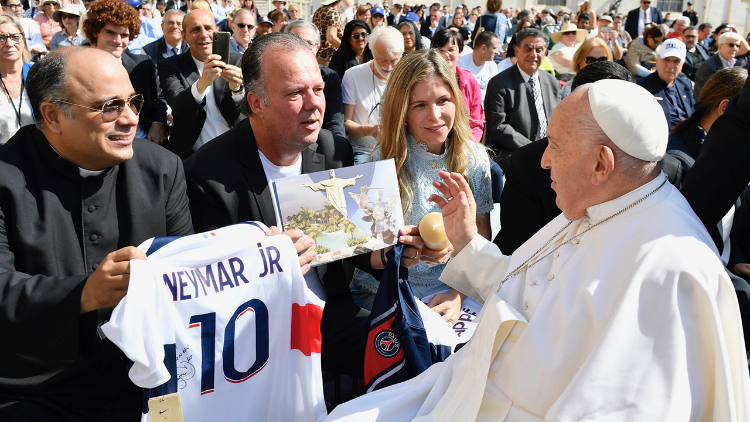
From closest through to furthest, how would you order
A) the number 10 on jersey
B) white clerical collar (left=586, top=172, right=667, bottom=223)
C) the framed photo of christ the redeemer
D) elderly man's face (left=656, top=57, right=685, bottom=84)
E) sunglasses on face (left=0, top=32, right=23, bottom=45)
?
white clerical collar (left=586, top=172, right=667, bottom=223) → the number 10 on jersey → the framed photo of christ the redeemer → sunglasses on face (left=0, top=32, right=23, bottom=45) → elderly man's face (left=656, top=57, right=685, bottom=84)

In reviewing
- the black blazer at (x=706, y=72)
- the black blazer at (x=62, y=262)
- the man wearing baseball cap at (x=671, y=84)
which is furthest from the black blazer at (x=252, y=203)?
the black blazer at (x=706, y=72)

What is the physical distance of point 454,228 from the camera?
9.12ft

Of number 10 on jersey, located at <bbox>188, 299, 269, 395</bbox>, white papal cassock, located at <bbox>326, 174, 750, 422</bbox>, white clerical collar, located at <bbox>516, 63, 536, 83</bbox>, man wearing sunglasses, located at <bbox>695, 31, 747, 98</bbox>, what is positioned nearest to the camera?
white papal cassock, located at <bbox>326, 174, 750, 422</bbox>

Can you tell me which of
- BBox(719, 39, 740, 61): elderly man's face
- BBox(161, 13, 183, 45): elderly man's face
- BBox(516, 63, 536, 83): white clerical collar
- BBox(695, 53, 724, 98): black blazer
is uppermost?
BBox(161, 13, 183, 45): elderly man's face

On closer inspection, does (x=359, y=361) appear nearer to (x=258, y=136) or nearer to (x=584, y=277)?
(x=258, y=136)

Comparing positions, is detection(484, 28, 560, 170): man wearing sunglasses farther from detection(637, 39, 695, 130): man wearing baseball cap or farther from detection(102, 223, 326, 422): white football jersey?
detection(102, 223, 326, 422): white football jersey

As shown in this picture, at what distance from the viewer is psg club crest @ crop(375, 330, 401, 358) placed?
2.81 m

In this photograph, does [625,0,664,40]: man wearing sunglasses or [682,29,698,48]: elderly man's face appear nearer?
[682,29,698,48]: elderly man's face

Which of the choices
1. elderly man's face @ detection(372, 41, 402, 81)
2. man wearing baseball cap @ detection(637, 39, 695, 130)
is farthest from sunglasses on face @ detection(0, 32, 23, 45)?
man wearing baseball cap @ detection(637, 39, 695, 130)

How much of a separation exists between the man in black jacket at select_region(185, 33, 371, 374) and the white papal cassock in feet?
2.97

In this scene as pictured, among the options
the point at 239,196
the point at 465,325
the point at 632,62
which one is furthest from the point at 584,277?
the point at 632,62

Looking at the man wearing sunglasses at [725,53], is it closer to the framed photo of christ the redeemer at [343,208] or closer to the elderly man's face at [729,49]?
the elderly man's face at [729,49]

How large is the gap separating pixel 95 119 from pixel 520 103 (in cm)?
486

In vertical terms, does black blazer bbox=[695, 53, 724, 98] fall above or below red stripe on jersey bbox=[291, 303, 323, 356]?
below
